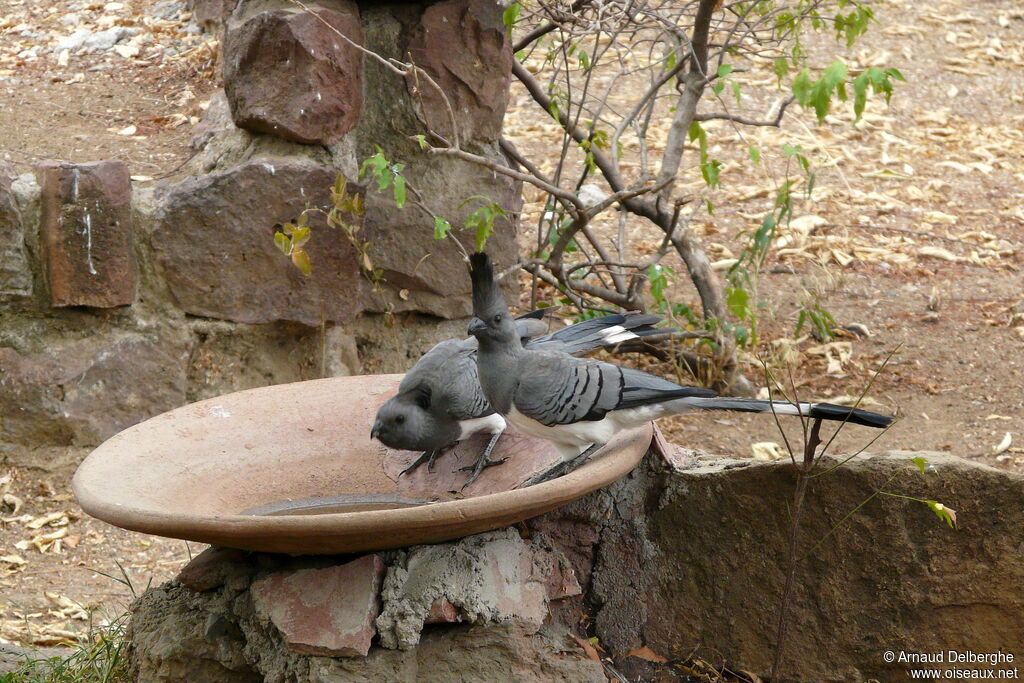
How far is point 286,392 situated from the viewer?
9.46 feet

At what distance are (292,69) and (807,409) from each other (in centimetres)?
220

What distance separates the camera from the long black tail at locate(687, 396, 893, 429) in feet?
7.18

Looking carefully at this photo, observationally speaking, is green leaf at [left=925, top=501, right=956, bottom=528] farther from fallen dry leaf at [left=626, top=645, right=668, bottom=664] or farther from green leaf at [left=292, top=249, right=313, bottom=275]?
green leaf at [left=292, top=249, right=313, bottom=275]

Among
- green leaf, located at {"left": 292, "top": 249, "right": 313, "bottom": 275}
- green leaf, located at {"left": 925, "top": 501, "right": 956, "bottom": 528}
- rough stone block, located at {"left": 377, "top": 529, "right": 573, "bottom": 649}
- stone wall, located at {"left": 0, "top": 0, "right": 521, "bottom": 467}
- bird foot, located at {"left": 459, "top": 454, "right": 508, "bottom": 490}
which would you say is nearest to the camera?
green leaf, located at {"left": 925, "top": 501, "right": 956, "bottom": 528}

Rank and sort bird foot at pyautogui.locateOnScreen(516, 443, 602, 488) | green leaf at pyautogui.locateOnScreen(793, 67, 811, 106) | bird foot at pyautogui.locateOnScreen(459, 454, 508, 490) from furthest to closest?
1. green leaf at pyautogui.locateOnScreen(793, 67, 811, 106)
2. bird foot at pyautogui.locateOnScreen(459, 454, 508, 490)
3. bird foot at pyautogui.locateOnScreen(516, 443, 602, 488)

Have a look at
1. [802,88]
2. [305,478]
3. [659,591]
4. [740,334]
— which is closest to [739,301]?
[740,334]

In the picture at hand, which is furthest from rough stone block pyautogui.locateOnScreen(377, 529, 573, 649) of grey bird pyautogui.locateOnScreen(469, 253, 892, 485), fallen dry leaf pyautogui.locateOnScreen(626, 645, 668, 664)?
fallen dry leaf pyautogui.locateOnScreen(626, 645, 668, 664)

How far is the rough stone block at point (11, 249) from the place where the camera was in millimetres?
3543

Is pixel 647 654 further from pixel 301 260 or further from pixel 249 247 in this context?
pixel 249 247

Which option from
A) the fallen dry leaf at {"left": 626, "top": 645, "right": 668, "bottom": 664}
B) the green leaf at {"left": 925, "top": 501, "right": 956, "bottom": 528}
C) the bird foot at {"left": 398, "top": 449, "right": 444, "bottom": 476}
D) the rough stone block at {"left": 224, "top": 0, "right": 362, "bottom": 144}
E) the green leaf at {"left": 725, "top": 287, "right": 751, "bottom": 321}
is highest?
the rough stone block at {"left": 224, "top": 0, "right": 362, "bottom": 144}

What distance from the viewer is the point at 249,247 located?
148 inches

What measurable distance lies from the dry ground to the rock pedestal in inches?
42.6

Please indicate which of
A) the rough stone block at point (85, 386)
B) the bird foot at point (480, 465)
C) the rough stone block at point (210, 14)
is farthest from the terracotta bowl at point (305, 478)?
the rough stone block at point (210, 14)

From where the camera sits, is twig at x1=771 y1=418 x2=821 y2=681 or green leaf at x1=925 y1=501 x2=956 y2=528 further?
twig at x1=771 y1=418 x2=821 y2=681
